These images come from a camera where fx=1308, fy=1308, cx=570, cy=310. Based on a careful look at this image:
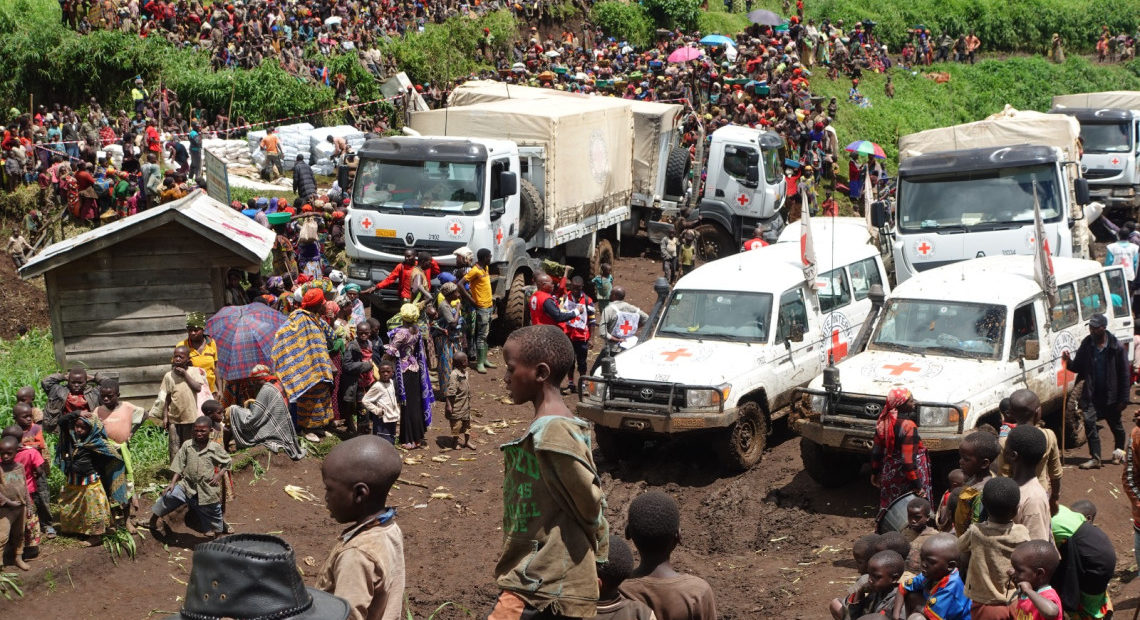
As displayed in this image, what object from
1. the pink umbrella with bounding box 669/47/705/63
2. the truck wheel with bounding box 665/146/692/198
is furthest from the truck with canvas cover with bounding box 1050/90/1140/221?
the pink umbrella with bounding box 669/47/705/63

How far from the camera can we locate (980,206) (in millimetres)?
16891

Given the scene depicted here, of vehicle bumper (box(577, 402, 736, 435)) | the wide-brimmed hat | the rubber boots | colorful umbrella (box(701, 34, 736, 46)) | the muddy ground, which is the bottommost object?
the rubber boots

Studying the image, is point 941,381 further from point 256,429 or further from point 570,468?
point 570,468

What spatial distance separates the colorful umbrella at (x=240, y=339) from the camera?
1302 cm

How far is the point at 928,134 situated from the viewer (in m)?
21.1

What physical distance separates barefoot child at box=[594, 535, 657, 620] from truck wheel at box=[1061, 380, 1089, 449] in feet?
30.9

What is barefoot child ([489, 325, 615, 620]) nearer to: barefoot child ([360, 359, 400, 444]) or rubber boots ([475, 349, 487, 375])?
barefoot child ([360, 359, 400, 444])

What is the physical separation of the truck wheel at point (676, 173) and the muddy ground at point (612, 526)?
999cm

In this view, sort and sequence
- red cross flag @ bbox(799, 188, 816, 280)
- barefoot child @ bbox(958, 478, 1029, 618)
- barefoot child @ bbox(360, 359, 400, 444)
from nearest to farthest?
barefoot child @ bbox(958, 478, 1029, 618)
barefoot child @ bbox(360, 359, 400, 444)
red cross flag @ bbox(799, 188, 816, 280)

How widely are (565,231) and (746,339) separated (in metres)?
6.87

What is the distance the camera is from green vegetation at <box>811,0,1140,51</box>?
49500 mm

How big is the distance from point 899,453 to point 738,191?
43.2 ft

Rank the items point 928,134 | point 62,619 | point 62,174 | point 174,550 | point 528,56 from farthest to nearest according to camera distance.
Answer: point 528,56
point 62,174
point 928,134
point 174,550
point 62,619

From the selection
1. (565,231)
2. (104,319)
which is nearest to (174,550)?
(104,319)
